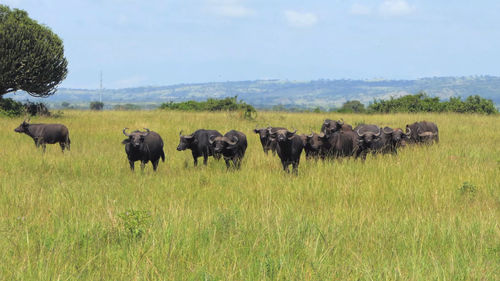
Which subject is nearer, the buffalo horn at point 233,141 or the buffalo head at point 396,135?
the buffalo horn at point 233,141

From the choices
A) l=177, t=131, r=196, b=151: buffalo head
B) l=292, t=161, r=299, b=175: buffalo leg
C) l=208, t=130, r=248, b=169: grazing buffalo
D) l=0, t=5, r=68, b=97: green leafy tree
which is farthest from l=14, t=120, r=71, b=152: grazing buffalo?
l=0, t=5, r=68, b=97: green leafy tree

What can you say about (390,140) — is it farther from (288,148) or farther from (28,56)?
(28,56)

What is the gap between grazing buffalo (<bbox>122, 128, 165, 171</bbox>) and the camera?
37.1 ft

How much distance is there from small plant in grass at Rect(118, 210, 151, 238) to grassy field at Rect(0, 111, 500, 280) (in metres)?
0.02

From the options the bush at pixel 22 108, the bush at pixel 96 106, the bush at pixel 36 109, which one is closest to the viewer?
the bush at pixel 22 108

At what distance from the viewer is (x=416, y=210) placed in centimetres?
742

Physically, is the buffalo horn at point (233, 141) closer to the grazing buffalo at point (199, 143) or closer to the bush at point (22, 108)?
the grazing buffalo at point (199, 143)

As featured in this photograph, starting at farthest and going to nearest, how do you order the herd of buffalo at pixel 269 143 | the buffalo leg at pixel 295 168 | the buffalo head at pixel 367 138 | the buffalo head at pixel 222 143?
the buffalo head at pixel 367 138 < the buffalo head at pixel 222 143 < the herd of buffalo at pixel 269 143 < the buffalo leg at pixel 295 168

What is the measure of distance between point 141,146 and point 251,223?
6386 mm

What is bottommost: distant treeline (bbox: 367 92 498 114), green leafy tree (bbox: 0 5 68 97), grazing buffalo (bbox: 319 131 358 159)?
grazing buffalo (bbox: 319 131 358 159)

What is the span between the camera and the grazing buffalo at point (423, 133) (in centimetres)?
1692

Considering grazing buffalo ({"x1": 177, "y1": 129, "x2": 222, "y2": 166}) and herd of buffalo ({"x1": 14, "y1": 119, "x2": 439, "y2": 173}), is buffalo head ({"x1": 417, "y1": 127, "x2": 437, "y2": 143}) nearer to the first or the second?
herd of buffalo ({"x1": 14, "y1": 119, "x2": 439, "y2": 173})

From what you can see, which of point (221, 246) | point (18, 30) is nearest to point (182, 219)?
point (221, 246)

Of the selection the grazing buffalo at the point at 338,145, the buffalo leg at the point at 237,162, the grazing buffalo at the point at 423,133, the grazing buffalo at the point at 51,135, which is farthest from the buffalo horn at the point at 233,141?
the grazing buffalo at the point at 423,133
